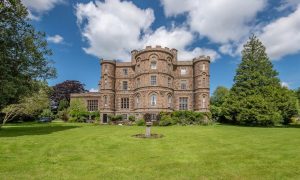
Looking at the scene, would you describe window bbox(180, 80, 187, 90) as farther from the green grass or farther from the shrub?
the green grass

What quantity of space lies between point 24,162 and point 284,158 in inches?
489

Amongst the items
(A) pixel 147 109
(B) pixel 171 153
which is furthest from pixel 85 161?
(A) pixel 147 109

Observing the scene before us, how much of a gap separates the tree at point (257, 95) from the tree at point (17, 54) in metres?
30.3

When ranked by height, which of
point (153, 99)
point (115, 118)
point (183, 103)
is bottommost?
point (115, 118)

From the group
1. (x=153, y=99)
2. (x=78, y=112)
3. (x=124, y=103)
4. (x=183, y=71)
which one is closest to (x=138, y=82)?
(x=153, y=99)

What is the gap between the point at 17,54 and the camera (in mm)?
21500

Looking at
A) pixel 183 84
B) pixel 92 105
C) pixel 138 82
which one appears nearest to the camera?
pixel 138 82

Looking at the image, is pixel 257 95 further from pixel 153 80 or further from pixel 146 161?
pixel 146 161

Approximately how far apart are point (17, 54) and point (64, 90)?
55.0m

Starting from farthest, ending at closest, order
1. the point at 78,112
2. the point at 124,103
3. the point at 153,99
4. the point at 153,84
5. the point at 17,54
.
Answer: the point at 78,112 → the point at 124,103 → the point at 153,84 → the point at 153,99 → the point at 17,54

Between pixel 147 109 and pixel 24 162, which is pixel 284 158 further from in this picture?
pixel 147 109

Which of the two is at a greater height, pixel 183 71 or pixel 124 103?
pixel 183 71

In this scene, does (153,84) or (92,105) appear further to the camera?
(92,105)

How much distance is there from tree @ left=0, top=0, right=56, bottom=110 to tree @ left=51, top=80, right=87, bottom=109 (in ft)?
168
